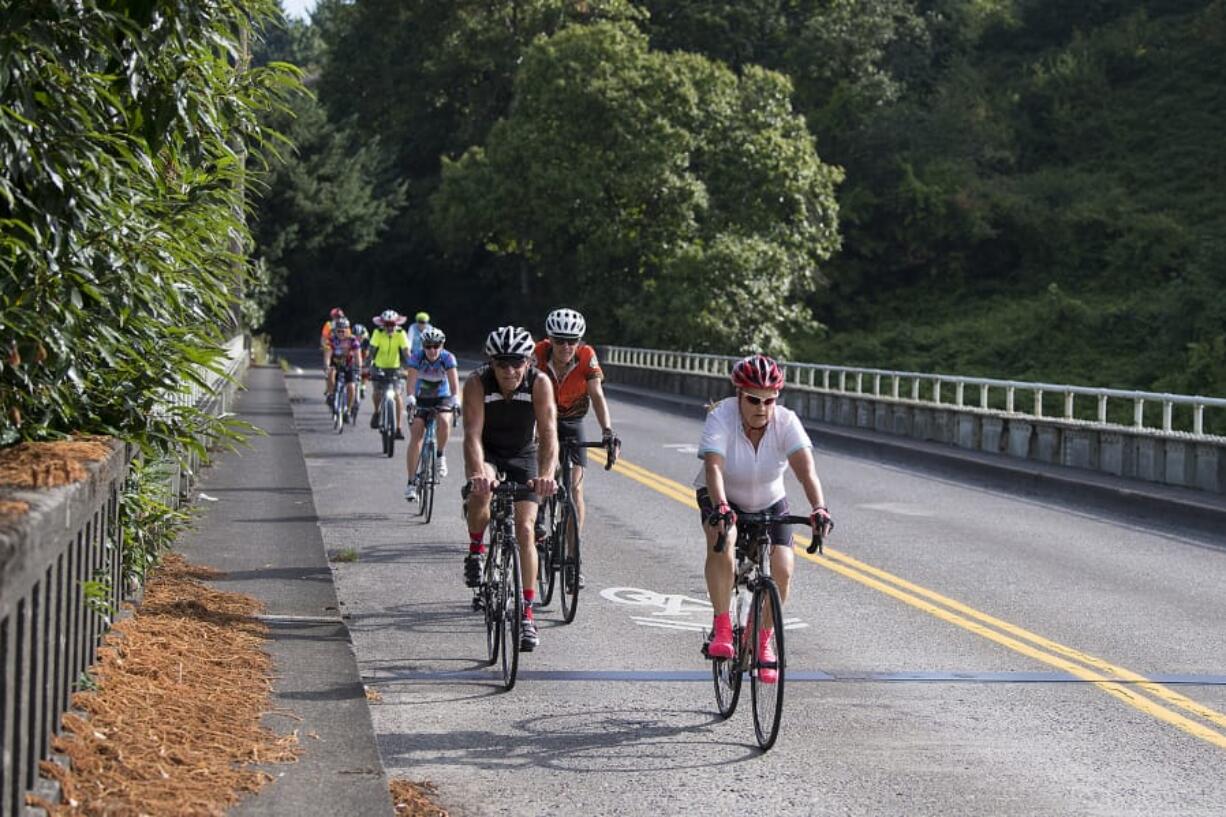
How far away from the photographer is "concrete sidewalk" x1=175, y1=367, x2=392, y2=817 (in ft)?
21.6

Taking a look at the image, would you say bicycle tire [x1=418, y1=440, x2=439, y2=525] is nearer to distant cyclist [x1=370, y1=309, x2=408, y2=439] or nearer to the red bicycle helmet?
distant cyclist [x1=370, y1=309, x2=408, y2=439]

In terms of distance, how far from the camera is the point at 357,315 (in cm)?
8619

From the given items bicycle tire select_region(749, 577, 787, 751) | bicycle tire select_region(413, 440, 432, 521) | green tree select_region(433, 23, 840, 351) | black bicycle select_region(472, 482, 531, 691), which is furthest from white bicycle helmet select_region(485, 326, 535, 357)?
green tree select_region(433, 23, 840, 351)

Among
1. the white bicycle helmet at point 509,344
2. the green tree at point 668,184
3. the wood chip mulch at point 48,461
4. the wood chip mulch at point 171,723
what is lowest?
the wood chip mulch at point 171,723

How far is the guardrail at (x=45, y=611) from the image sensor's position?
16.7ft

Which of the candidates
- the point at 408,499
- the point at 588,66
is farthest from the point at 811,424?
the point at 588,66

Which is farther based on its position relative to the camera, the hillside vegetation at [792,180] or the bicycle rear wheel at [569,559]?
the hillside vegetation at [792,180]

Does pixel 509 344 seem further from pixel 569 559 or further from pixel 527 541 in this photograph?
pixel 569 559

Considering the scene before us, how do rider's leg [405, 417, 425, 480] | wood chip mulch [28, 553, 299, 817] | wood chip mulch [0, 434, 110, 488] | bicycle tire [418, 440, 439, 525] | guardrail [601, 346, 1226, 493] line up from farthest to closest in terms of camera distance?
guardrail [601, 346, 1226, 493]
rider's leg [405, 417, 425, 480]
bicycle tire [418, 440, 439, 525]
wood chip mulch [0, 434, 110, 488]
wood chip mulch [28, 553, 299, 817]

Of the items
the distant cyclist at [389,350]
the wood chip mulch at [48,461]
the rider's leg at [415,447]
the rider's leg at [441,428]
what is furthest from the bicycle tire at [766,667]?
the distant cyclist at [389,350]

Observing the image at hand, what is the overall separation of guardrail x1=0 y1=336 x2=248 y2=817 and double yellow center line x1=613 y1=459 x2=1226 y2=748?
4861mm

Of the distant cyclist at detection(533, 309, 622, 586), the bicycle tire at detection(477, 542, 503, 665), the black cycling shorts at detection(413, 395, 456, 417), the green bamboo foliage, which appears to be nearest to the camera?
the green bamboo foliage

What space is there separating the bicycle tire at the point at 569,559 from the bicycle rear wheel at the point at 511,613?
5.13 ft

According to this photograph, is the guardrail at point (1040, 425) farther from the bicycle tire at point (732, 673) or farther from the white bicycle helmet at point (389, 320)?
the bicycle tire at point (732, 673)
